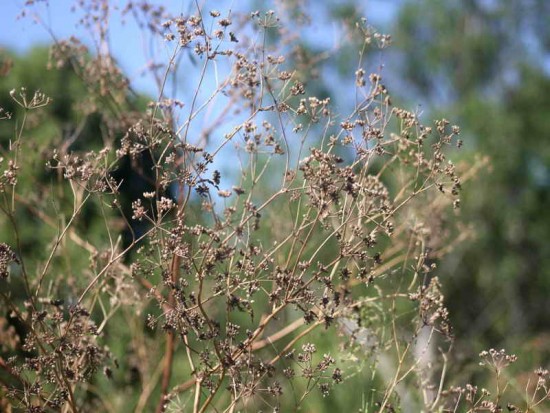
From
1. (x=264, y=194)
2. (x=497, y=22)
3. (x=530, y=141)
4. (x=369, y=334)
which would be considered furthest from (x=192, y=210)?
(x=497, y=22)

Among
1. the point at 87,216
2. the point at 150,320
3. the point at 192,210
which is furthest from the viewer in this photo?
the point at 87,216

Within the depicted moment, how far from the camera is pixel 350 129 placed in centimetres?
320

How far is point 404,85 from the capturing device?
85.6ft

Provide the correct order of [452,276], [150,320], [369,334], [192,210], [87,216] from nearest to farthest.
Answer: [150,320], [192,210], [369,334], [87,216], [452,276]

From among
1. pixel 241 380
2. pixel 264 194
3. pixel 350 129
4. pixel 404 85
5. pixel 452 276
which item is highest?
pixel 404 85

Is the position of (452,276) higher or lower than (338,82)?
lower

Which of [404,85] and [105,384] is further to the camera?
[404,85]

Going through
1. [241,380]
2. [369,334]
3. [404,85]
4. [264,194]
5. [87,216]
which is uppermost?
[404,85]

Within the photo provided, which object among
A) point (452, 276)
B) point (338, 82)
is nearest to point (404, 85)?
point (338, 82)

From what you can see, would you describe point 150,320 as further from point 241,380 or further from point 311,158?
point 311,158

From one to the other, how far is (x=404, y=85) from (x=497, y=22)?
3153mm

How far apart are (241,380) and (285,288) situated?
0.38 m

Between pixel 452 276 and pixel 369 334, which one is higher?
pixel 452 276

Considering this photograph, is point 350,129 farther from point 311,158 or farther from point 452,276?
point 452,276
